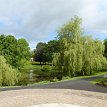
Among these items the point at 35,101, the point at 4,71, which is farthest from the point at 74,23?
the point at 35,101

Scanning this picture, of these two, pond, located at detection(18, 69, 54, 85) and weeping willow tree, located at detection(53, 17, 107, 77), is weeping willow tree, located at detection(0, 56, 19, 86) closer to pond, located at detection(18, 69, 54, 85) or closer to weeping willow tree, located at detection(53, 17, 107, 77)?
pond, located at detection(18, 69, 54, 85)

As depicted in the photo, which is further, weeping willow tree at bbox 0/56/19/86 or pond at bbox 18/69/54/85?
pond at bbox 18/69/54/85

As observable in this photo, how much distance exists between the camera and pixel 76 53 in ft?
127

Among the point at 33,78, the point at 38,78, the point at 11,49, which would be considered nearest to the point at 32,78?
the point at 33,78

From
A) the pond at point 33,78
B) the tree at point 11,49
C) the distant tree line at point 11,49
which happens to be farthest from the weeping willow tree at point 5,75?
the tree at point 11,49

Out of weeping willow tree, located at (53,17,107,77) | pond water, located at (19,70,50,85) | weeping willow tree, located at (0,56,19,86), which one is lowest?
pond water, located at (19,70,50,85)

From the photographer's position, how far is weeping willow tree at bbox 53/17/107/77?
38.7 m

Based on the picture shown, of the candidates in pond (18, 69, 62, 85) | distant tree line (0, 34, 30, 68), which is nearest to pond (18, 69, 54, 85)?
pond (18, 69, 62, 85)

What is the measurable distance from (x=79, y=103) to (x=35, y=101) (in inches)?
98.5

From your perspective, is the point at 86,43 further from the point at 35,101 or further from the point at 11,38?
the point at 35,101

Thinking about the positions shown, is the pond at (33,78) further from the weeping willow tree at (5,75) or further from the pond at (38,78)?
the weeping willow tree at (5,75)

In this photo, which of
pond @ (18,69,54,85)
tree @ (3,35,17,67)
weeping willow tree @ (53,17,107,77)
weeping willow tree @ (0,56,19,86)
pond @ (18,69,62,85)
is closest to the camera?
weeping willow tree @ (0,56,19,86)

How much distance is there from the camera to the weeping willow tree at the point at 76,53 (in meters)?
38.7

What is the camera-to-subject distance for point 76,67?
38.9m
